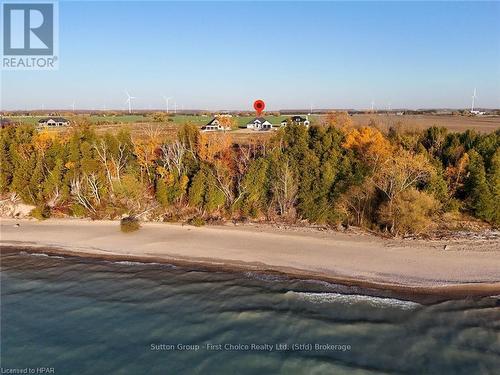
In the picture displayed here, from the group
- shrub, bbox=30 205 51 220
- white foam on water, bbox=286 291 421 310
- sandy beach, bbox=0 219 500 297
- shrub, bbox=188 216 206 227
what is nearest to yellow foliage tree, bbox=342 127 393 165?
sandy beach, bbox=0 219 500 297

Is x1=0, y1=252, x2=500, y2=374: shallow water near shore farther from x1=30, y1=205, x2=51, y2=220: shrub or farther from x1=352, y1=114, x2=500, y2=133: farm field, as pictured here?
x1=352, y1=114, x2=500, y2=133: farm field

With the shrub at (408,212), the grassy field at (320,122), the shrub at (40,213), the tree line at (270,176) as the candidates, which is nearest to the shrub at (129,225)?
the tree line at (270,176)

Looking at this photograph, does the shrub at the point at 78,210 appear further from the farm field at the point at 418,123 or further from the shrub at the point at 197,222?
the farm field at the point at 418,123

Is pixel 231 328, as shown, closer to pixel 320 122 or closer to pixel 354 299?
pixel 354 299

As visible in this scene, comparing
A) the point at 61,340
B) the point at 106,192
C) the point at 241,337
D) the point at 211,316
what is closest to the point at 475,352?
the point at 241,337

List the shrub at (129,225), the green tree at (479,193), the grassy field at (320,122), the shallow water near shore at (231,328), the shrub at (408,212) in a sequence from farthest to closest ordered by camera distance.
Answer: the grassy field at (320,122), the shrub at (129,225), the green tree at (479,193), the shrub at (408,212), the shallow water near shore at (231,328)
